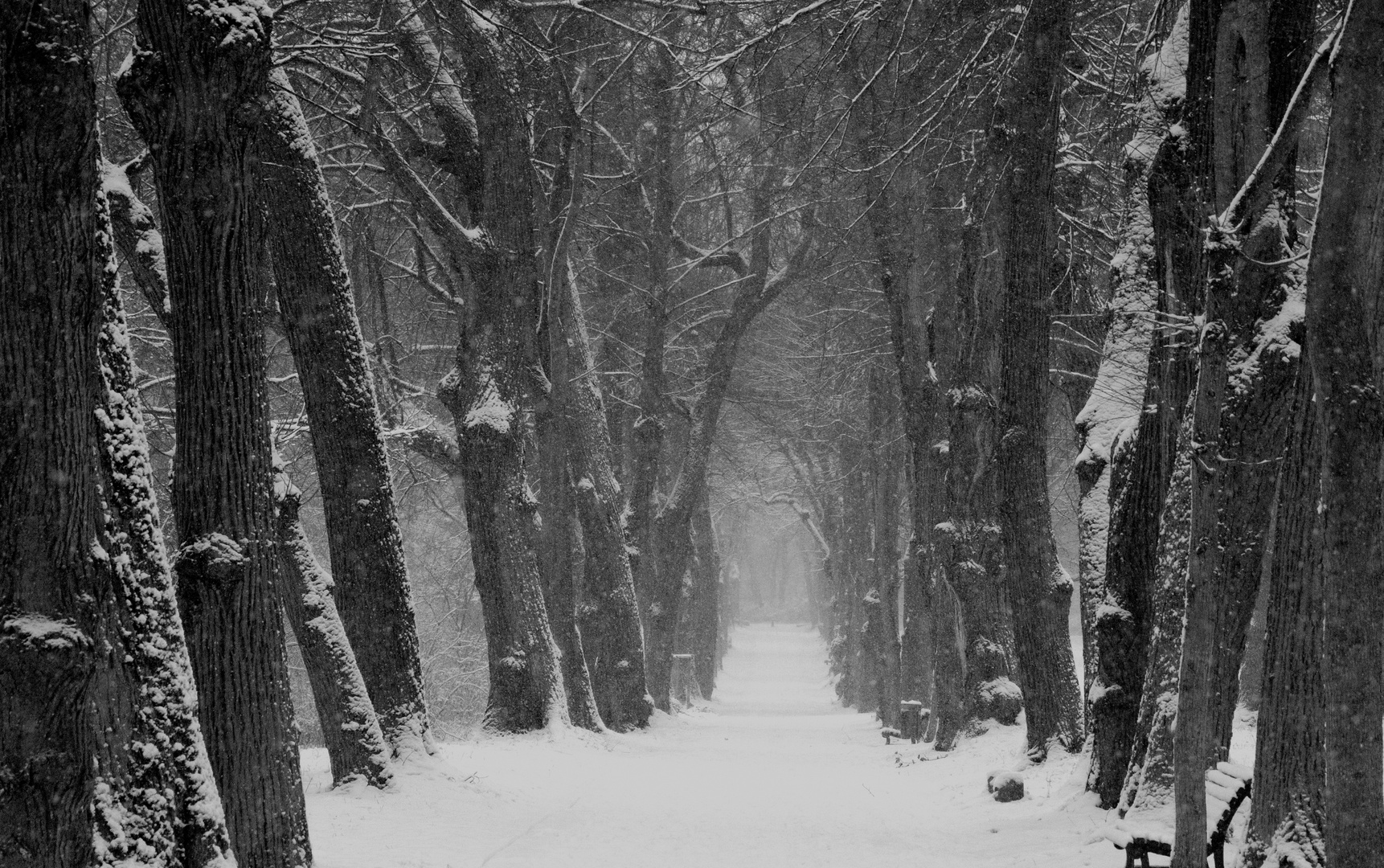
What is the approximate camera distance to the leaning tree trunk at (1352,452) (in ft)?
15.2

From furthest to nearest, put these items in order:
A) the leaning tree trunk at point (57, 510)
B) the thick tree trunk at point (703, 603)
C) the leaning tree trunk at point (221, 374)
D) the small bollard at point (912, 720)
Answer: the thick tree trunk at point (703, 603), the small bollard at point (912, 720), the leaning tree trunk at point (221, 374), the leaning tree trunk at point (57, 510)

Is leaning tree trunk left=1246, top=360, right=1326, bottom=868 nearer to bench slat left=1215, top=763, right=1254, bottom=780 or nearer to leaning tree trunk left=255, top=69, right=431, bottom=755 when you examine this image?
bench slat left=1215, top=763, right=1254, bottom=780

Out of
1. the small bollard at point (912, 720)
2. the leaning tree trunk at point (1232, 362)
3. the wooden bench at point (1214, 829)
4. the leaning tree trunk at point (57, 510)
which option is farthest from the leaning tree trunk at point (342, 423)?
the small bollard at point (912, 720)

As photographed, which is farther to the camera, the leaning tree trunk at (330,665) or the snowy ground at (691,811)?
the leaning tree trunk at (330,665)

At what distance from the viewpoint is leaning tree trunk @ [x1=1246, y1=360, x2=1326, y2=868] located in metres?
5.34

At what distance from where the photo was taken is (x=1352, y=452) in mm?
4641

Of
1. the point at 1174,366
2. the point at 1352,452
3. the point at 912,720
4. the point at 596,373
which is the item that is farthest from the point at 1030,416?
the point at 912,720

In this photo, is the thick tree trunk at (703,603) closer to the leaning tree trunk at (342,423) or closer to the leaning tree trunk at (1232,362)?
the leaning tree trunk at (342,423)

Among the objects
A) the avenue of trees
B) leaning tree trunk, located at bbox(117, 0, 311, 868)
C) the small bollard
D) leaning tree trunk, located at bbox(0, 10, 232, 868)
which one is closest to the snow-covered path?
the avenue of trees

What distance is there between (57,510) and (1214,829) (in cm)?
545

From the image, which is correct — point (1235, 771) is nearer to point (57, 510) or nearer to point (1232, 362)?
point (1232, 362)

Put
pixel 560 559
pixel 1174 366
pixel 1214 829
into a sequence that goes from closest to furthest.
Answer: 1. pixel 1214 829
2. pixel 1174 366
3. pixel 560 559

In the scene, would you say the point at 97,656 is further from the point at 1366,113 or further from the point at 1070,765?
the point at 1070,765

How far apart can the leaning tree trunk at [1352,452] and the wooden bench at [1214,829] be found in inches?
51.6
